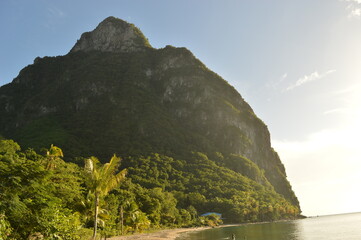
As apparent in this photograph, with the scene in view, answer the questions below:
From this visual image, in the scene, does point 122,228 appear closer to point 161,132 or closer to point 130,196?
point 130,196

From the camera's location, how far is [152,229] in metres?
60.8

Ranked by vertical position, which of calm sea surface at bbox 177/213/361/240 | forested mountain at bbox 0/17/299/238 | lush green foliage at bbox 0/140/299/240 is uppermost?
forested mountain at bbox 0/17/299/238

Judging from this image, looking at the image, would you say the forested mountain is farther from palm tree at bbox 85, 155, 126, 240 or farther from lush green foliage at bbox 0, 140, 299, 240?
palm tree at bbox 85, 155, 126, 240

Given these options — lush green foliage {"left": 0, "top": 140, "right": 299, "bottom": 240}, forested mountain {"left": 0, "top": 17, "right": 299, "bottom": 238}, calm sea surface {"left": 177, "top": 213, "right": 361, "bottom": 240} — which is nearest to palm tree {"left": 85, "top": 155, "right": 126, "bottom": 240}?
lush green foliage {"left": 0, "top": 140, "right": 299, "bottom": 240}

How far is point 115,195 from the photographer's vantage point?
6269cm

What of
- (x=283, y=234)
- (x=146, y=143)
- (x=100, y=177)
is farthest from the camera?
(x=146, y=143)

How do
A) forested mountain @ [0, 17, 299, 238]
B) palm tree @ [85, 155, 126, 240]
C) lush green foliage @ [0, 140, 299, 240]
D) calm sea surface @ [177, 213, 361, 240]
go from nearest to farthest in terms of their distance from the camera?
lush green foliage @ [0, 140, 299, 240] → palm tree @ [85, 155, 126, 240] → calm sea surface @ [177, 213, 361, 240] → forested mountain @ [0, 17, 299, 238]

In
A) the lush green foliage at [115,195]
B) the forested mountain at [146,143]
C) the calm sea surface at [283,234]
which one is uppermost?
the forested mountain at [146,143]

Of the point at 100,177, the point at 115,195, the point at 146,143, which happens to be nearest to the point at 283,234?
the point at 115,195

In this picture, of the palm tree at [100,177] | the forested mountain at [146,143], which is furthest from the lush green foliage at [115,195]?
the forested mountain at [146,143]

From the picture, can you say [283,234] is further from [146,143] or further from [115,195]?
[146,143]

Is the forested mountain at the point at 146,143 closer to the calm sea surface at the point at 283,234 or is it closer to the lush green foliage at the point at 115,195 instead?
the lush green foliage at the point at 115,195

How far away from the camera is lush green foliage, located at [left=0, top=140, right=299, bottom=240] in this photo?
11438mm

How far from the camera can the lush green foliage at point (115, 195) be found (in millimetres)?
11438
